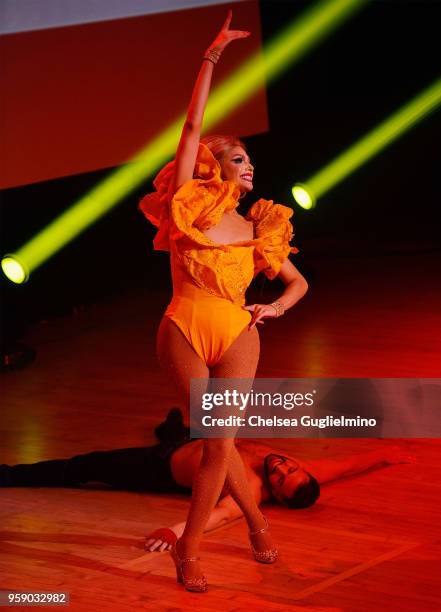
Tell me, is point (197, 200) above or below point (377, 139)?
below

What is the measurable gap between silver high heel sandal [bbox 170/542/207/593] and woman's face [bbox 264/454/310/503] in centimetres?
67

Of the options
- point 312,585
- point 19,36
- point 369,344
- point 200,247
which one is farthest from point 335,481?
point 19,36

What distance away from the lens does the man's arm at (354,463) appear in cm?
420

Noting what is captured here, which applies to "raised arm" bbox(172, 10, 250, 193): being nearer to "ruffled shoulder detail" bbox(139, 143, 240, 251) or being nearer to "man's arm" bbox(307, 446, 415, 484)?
"ruffled shoulder detail" bbox(139, 143, 240, 251)

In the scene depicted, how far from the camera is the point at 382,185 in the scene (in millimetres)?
9328

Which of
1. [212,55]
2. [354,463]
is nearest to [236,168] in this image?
[212,55]

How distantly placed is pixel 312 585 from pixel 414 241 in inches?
234

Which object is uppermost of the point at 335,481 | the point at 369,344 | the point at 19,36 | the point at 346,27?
the point at 346,27

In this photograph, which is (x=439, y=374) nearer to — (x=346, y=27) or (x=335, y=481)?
(x=335, y=481)

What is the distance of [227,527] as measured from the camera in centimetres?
381

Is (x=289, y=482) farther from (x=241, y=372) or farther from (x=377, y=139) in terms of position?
(x=377, y=139)

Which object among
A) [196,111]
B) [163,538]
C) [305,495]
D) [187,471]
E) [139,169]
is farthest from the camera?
[139,169]

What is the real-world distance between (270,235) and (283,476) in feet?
3.18

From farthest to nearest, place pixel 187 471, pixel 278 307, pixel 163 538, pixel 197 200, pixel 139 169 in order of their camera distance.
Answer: pixel 139 169 < pixel 187 471 < pixel 163 538 < pixel 278 307 < pixel 197 200
